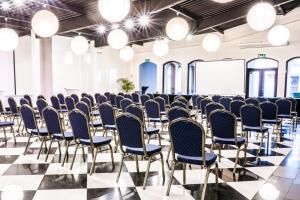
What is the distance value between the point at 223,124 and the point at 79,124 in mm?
1895

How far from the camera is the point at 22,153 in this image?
184 inches

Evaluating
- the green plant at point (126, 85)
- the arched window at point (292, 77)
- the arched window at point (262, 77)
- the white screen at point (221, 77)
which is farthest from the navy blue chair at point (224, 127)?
the green plant at point (126, 85)

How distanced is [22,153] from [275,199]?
3863 mm

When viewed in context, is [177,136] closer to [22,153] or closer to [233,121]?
[233,121]

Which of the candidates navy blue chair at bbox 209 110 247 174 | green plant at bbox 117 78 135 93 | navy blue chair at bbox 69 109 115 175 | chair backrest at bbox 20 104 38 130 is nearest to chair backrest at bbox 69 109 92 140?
navy blue chair at bbox 69 109 115 175

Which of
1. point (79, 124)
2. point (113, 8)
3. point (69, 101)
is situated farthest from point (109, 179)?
point (69, 101)

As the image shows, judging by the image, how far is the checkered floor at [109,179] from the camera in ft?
9.83

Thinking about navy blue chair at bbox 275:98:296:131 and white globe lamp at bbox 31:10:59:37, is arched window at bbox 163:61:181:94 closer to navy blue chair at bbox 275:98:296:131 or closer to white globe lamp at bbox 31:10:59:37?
navy blue chair at bbox 275:98:296:131

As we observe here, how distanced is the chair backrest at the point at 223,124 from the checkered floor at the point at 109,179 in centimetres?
51

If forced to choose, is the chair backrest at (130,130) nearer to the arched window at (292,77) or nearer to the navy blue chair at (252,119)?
the navy blue chair at (252,119)

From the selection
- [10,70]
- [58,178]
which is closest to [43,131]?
[58,178]

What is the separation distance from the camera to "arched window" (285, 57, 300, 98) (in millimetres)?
11000

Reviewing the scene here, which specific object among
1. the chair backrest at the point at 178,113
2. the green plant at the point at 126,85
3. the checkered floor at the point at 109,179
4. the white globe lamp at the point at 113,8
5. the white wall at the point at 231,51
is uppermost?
the white wall at the point at 231,51

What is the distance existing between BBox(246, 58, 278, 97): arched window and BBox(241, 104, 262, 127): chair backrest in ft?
23.8
